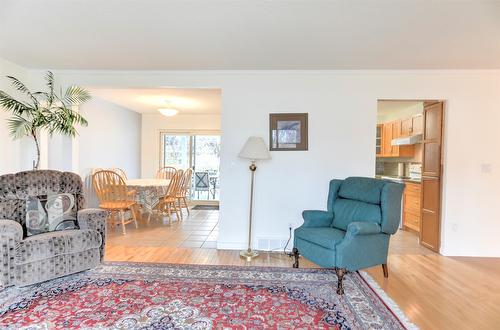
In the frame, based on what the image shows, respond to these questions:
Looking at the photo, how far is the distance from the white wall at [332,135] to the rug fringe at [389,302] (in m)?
1.05

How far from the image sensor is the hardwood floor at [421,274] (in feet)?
6.68

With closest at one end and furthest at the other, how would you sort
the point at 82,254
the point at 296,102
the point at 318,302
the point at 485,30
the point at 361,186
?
the point at 318,302
the point at 485,30
the point at 82,254
the point at 361,186
the point at 296,102

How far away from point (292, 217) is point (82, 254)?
7.68 feet

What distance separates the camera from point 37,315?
1889 mm

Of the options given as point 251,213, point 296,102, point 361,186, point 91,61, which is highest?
point 91,61

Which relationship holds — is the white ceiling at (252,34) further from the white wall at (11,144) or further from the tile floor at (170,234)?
the tile floor at (170,234)

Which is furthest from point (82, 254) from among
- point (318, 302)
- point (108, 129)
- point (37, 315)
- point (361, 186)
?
point (108, 129)

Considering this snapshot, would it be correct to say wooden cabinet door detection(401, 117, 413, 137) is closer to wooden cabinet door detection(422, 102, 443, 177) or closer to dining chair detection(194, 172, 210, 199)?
wooden cabinet door detection(422, 102, 443, 177)

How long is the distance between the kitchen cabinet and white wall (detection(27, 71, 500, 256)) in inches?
35.5

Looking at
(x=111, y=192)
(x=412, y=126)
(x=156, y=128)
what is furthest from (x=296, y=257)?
(x=156, y=128)

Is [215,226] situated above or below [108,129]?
below

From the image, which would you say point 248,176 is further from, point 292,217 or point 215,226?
point 215,226

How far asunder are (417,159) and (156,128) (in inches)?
233

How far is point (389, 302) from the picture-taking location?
7.09ft
